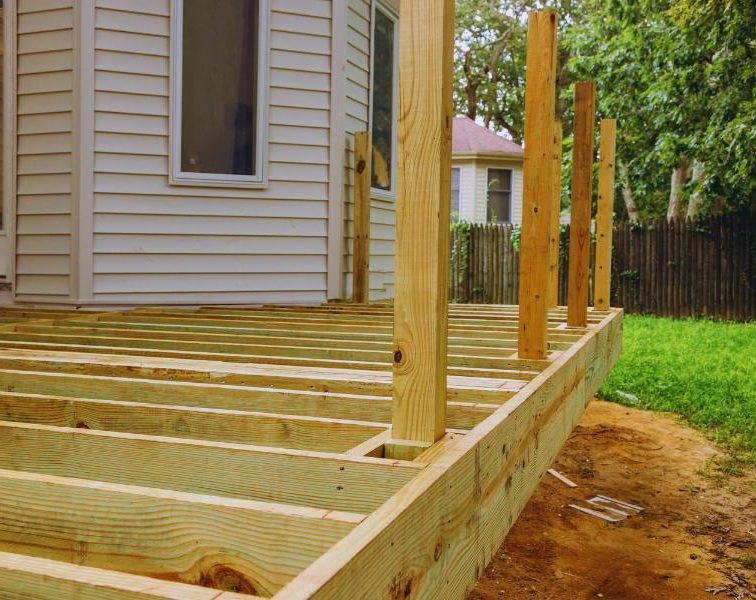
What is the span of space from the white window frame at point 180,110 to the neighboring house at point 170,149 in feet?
0.03

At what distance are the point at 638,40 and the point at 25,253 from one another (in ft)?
42.9

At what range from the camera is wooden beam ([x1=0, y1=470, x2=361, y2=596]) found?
1.43 meters

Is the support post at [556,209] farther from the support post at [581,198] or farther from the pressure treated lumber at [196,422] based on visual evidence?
the pressure treated lumber at [196,422]

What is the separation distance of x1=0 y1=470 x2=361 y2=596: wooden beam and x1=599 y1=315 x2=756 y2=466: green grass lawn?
5.75 meters

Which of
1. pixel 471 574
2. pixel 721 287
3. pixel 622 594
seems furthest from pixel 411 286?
pixel 721 287

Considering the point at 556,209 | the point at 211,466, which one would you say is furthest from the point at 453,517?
the point at 556,209

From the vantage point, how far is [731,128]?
512 inches

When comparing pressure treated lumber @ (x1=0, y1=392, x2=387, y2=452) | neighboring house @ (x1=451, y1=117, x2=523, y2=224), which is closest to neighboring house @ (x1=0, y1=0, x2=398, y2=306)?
pressure treated lumber @ (x1=0, y1=392, x2=387, y2=452)

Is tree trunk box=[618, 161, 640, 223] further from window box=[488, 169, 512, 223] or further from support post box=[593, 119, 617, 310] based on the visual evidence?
support post box=[593, 119, 617, 310]

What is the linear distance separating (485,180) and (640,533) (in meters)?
19.8

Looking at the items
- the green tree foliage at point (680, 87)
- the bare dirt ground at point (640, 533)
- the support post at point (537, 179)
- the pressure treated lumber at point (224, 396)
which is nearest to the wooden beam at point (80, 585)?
the pressure treated lumber at point (224, 396)

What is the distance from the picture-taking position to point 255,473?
1886mm

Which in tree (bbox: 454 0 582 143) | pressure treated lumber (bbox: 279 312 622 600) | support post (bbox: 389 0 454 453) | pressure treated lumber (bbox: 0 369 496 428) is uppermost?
tree (bbox: 454 0 582 143)

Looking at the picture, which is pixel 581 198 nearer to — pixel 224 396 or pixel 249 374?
pixel 249 374
